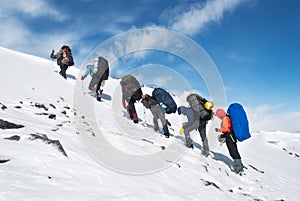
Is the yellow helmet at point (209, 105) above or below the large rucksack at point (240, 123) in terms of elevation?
above

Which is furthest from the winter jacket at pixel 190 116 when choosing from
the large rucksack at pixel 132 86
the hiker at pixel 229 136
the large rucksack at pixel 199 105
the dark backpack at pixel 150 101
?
the large rucksack at pixel 132 86

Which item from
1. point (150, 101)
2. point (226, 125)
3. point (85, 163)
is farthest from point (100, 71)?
point (85, 163)

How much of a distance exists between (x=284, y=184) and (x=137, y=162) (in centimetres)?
777

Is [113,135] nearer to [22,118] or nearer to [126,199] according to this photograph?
[22,118]

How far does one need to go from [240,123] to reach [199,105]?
1789mm

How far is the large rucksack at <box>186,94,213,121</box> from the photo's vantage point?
34.7ft

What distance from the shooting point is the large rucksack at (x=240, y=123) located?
9773 millimetres

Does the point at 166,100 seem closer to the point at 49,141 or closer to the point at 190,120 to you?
the point at 190,120

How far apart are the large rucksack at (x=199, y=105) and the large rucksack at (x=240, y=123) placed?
109 cm

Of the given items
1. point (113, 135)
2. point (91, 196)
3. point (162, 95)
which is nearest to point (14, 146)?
point (91, 196)

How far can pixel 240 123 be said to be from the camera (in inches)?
386

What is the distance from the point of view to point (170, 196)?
5.41 metres

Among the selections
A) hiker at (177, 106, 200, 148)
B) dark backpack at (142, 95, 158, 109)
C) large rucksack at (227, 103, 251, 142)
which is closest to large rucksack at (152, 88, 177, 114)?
dark backpack at (142, 95, 158, 109)

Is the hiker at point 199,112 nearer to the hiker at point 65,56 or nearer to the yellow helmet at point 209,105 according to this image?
the yellow helmet at point 209,105
